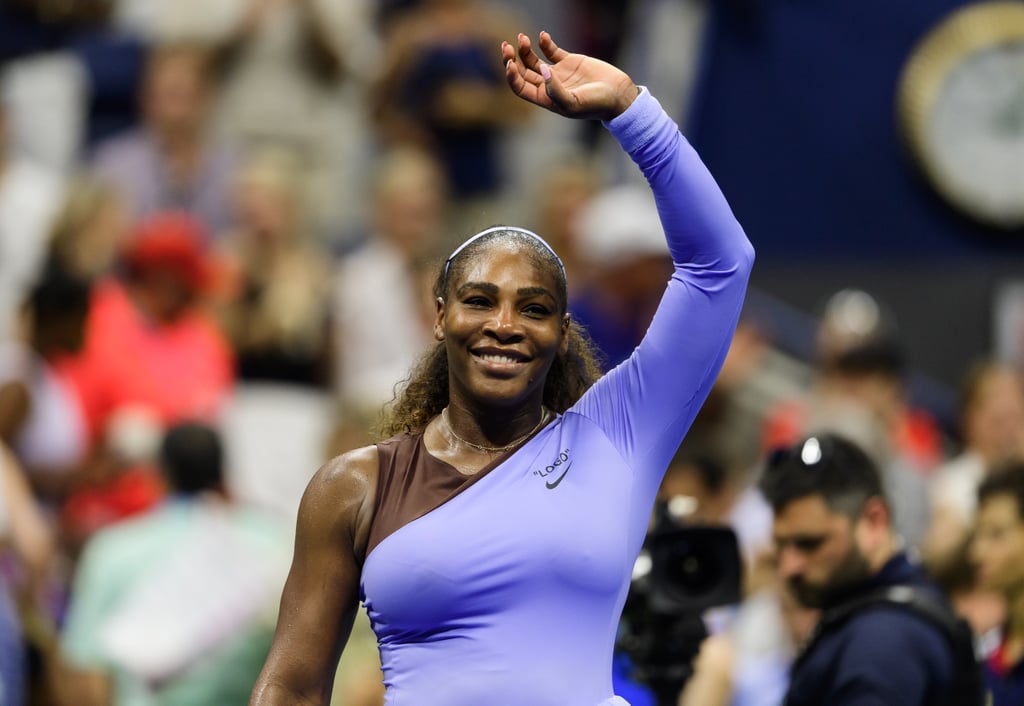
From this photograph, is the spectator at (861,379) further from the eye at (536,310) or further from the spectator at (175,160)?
the eye at (536,310)

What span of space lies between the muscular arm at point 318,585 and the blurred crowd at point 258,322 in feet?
6.61

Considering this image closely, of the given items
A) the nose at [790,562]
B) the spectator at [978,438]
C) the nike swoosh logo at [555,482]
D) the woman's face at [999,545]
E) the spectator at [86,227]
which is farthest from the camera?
the spectator at [86,227]

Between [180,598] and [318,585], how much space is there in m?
2.87

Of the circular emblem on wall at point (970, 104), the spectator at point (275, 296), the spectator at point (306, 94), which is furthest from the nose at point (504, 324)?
the circular emblem on wall at point (970, 104)

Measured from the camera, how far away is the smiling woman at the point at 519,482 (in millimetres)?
3043

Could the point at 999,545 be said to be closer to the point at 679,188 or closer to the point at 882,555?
the point at 882,555

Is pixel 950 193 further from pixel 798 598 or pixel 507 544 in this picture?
pixel 507 544

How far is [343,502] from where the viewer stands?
3.17m

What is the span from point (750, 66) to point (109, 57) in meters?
3.40

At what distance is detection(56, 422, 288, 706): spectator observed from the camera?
5.64 meters

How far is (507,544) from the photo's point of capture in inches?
120

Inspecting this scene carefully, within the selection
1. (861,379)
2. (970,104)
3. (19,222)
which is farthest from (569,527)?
(970,104)

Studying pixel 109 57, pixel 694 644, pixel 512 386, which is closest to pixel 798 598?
pixel 694 644

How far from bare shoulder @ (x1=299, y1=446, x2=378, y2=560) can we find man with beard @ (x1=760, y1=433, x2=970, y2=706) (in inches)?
54.0
